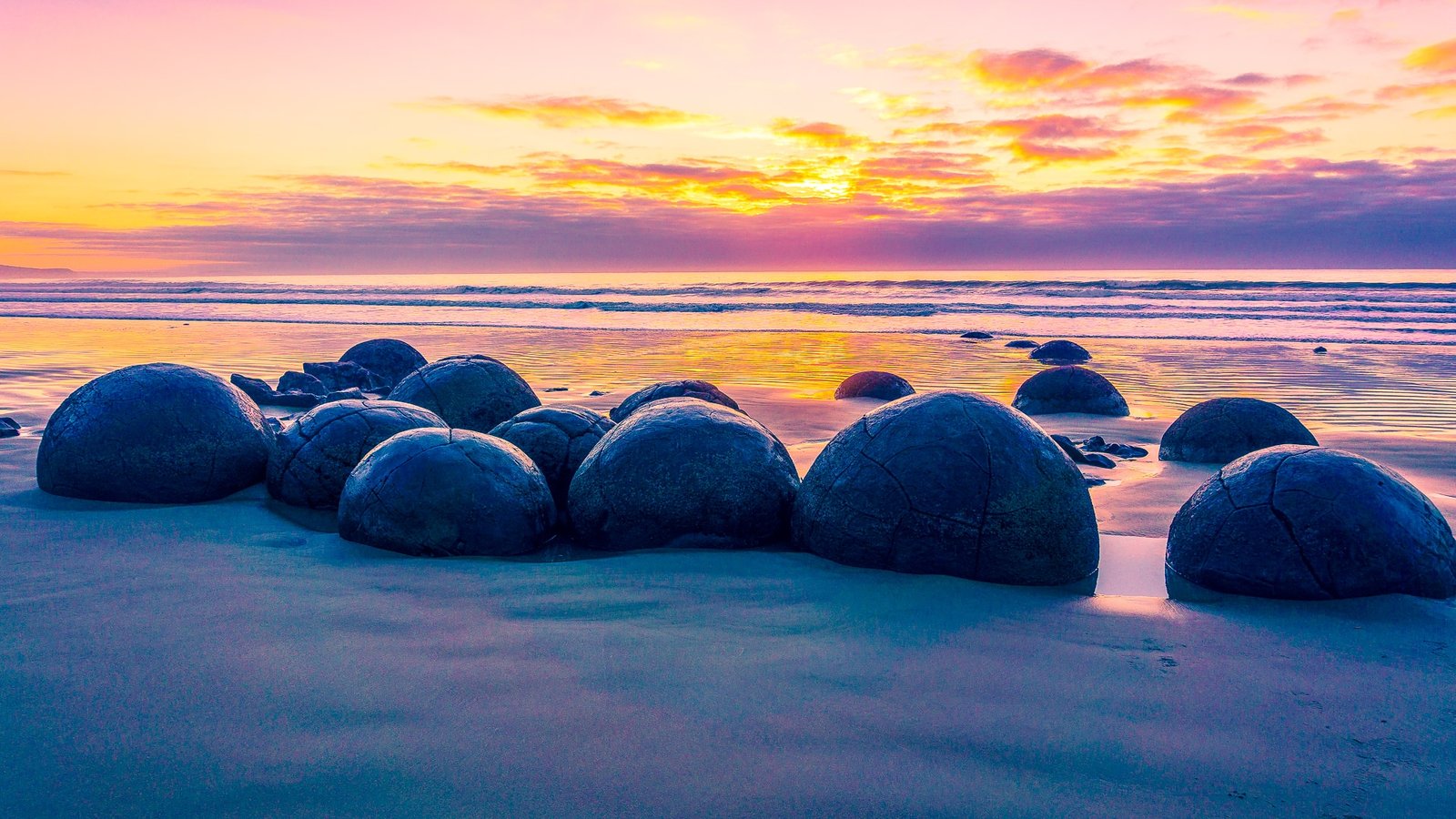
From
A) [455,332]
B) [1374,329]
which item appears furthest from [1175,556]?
[1374,329]

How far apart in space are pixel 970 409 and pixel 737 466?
1341 mm

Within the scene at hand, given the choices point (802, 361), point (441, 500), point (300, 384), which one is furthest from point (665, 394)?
point (802, 361)

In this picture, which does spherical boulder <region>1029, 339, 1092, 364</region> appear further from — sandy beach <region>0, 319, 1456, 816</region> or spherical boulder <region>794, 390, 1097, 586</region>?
spherical boulder <region>794, 390, 1097, 586</region>

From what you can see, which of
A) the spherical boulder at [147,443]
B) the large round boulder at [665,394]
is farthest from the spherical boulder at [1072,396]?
the spherical boulder at [147,443]

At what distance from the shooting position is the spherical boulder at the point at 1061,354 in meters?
18.4

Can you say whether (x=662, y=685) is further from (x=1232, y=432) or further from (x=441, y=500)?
(x=1232, y=432)

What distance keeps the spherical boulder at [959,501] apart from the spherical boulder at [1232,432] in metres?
4.36

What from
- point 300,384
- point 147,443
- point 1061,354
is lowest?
point 300,384

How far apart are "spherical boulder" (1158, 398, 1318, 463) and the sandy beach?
332cm

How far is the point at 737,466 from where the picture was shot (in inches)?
212

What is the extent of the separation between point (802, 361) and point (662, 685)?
15.2m

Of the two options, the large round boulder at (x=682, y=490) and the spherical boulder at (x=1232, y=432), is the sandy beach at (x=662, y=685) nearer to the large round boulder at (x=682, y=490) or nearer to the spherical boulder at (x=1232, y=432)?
the large round boulder at (x=682, y=490)

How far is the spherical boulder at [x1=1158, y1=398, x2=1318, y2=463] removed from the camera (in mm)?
8609

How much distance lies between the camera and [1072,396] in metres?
11.9
